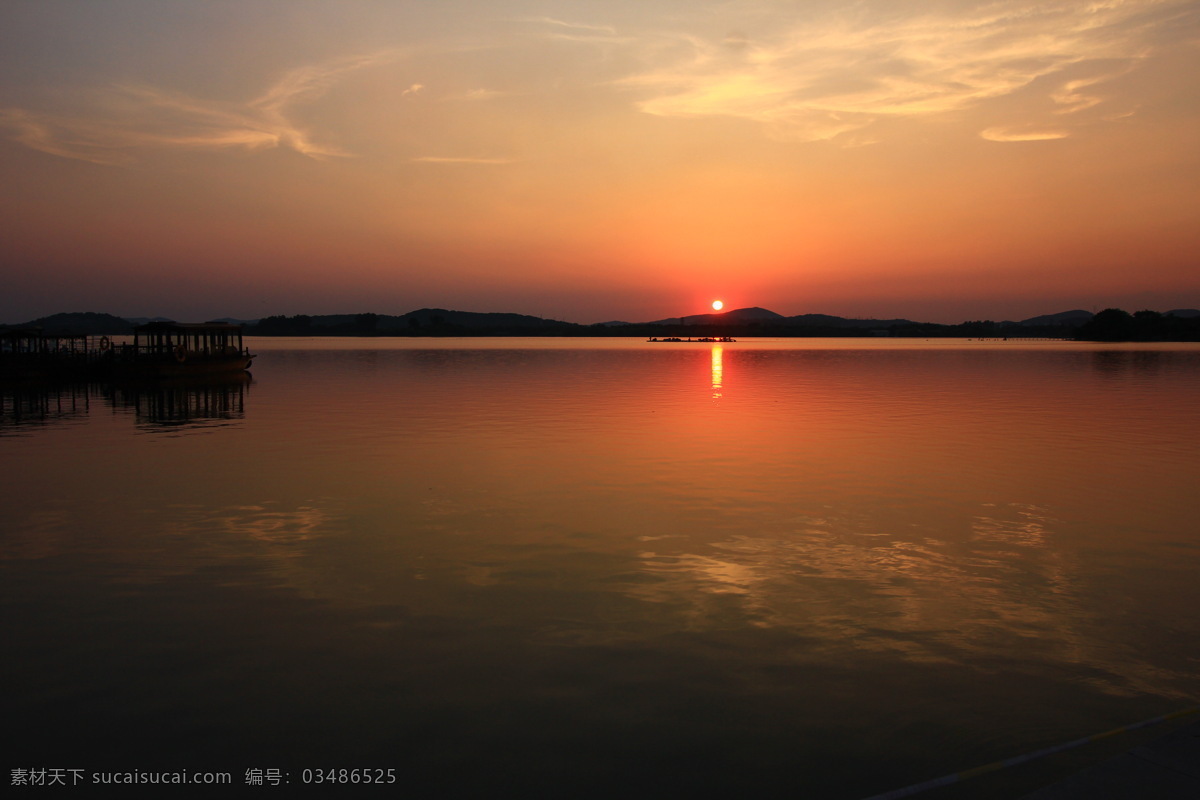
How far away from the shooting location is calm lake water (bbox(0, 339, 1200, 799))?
692cm

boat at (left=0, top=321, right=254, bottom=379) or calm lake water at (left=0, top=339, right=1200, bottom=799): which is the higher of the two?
boat at (left=0, top=321, right=254, bottom=379)

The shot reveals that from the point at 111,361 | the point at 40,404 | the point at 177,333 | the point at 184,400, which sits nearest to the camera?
the point at 40,404

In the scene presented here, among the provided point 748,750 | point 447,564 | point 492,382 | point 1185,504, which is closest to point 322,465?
point 447,564

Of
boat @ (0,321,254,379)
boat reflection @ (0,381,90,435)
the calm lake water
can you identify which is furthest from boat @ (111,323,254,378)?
the calm lake water

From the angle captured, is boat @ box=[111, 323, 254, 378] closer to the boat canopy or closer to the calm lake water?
the boat canopy

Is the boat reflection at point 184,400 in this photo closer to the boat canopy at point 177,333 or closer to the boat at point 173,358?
the boat at point 173,358

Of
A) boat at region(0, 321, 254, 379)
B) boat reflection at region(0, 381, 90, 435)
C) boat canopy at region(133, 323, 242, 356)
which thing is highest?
boat canopy at region(133, 323, 242, 356)

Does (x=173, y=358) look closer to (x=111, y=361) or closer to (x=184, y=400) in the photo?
(x=111, y=361)

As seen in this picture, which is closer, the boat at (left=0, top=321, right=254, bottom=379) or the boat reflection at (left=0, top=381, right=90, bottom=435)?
the boat reflection at (left=0, top=381, right=90, bottom=435)

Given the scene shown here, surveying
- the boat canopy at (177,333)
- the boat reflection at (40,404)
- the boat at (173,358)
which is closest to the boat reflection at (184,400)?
the boat at (173,358)

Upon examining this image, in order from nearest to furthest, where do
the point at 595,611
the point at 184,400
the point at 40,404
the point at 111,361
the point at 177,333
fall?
the point at 595,611 → the point at 40,404 → the point at 184,400 → the point at 111,361 → the point at 177,333

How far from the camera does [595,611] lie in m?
10.1

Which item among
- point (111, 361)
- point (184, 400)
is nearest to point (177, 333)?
point (111, 361)

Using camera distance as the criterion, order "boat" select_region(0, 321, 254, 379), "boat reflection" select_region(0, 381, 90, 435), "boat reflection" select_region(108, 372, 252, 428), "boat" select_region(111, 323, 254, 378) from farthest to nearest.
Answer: "boat" select_region(111, 323, 254, 378), "boat" select_region(0, 321, 254, 379), "boat reflection" select_region(108, 372, 252, 428), "boat reflection" select_region(0, 381, 90, 435)
